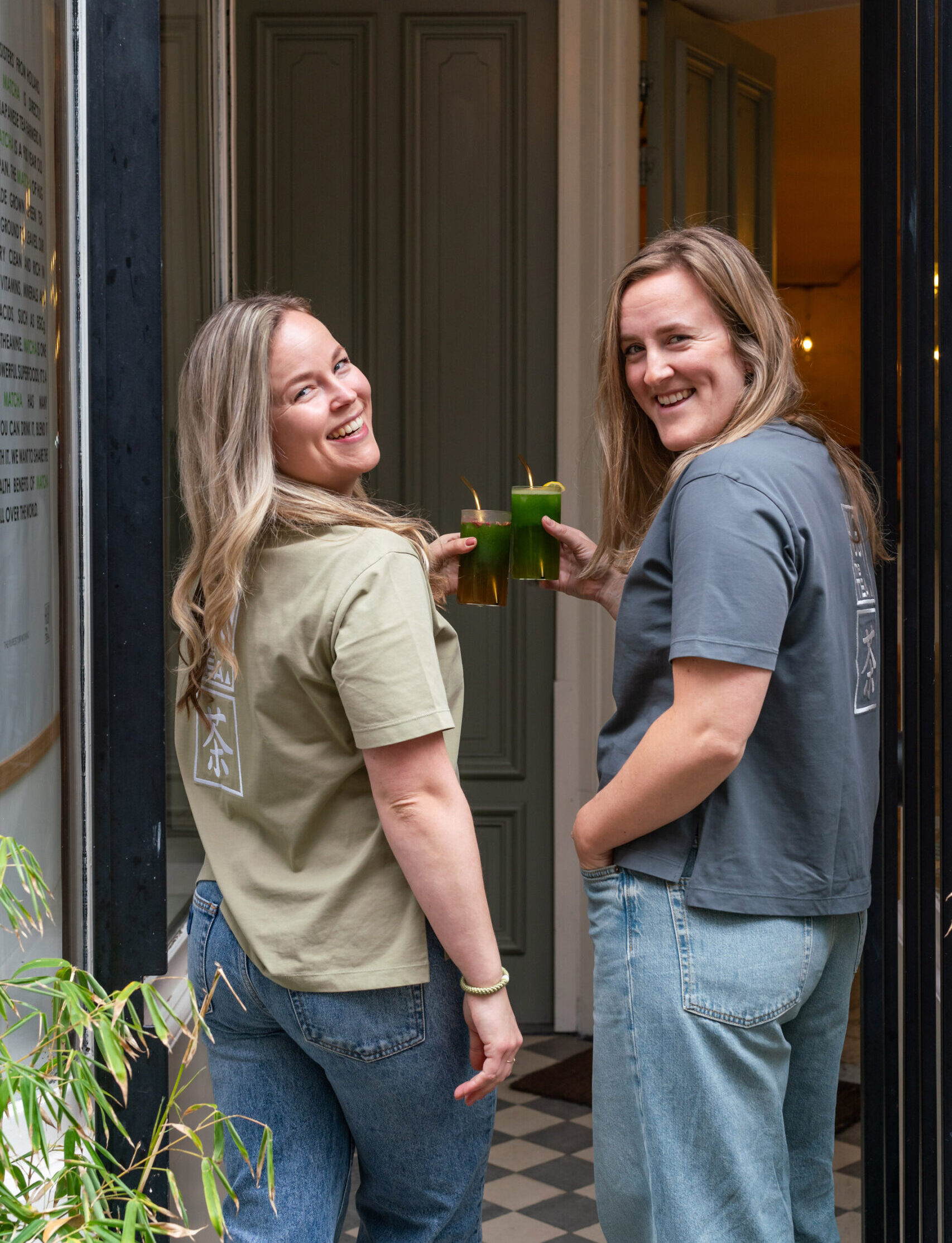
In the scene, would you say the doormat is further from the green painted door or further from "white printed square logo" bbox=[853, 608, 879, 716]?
"white printed square logo" bbox=[853, 608, 879, 716]

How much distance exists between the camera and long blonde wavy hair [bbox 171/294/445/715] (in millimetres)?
1371

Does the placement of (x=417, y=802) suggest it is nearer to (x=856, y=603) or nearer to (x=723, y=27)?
(x=856, y=603)

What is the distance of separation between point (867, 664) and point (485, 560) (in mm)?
613

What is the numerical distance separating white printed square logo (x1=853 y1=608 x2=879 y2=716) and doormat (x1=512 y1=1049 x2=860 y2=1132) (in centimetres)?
188

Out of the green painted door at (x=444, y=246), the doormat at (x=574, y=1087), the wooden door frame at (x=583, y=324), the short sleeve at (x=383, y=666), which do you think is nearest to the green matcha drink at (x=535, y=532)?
the short sleeve at (x=383, y=666)

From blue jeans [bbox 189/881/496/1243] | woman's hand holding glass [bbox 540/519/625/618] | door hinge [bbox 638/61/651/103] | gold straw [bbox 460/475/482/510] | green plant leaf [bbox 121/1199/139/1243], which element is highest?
door hinge [bbox 638/61/651/103]

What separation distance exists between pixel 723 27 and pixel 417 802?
9.74 feet

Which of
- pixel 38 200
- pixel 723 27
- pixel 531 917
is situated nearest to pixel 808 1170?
pixel 38 200

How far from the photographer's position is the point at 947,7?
1464 millimetres

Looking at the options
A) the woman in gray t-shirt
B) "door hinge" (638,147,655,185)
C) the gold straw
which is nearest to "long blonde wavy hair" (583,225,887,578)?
the woman in gray t-shirt

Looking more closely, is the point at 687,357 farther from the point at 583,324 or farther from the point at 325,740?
the point at 583,324

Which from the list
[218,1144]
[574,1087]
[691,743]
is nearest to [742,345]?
[691,743]

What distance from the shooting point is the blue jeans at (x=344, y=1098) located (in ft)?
4.52

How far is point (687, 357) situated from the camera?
60.9 inches
